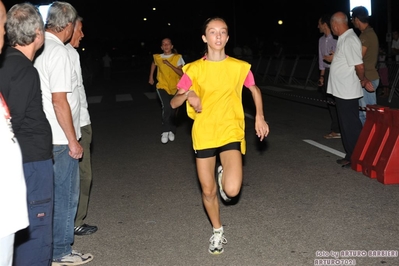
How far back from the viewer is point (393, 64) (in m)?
16.7

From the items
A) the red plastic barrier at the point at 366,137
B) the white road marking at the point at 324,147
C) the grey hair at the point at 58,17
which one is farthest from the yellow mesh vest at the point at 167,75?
the grey hair at the point at 58,17

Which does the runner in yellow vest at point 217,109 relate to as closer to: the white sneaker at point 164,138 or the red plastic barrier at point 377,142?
the red plastic barrier at point 377,142

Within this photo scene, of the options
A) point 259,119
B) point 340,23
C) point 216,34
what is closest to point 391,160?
point 340,23

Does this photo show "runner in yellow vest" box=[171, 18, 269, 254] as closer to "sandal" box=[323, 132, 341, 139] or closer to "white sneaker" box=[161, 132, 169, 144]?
"sandal" box=[323, 132, 341, 139]

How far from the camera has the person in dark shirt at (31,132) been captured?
3.60 metres

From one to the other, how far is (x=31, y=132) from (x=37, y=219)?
577 mm

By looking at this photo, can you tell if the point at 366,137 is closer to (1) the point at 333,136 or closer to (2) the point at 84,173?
(1) the point at 333,136

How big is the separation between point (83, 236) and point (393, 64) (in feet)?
42.7

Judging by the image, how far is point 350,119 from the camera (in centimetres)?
806

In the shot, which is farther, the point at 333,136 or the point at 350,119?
the point at 333,136

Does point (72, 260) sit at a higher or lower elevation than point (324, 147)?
higher

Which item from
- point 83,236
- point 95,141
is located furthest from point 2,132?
point 95,141

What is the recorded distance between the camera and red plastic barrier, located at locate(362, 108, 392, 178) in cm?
738

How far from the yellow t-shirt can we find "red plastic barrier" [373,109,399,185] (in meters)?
2.71
